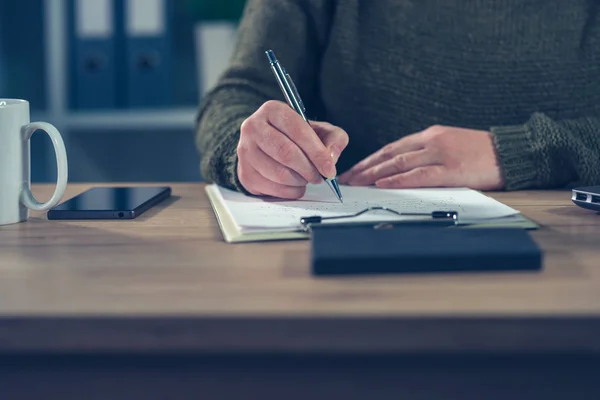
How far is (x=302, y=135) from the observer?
2.83 ft

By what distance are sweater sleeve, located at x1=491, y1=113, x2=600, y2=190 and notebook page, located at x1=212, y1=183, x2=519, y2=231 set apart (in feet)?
0.39

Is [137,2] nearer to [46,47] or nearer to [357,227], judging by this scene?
[46,47]

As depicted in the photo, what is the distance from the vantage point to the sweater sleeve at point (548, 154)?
1.02m

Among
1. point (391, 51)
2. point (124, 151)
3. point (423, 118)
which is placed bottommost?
point (124, 151)

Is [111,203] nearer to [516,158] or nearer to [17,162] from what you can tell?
[17,162]

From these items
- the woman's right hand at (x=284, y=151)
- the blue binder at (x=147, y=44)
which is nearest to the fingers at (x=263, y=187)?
the woman's right hand at (x=284, y=151)

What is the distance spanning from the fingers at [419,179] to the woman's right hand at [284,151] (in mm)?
110

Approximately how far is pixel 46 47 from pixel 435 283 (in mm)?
1723

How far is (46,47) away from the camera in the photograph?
2.04 metres

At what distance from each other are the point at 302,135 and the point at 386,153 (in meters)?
0.22

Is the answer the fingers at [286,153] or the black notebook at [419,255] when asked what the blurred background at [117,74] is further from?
the black notebook at [419,255]

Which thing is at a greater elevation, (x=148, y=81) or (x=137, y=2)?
(x=137, y=2)

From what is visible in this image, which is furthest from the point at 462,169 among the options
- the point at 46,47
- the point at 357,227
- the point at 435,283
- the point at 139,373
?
the point at 46,47

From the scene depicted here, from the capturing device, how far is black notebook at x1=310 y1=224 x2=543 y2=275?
1.89ft
